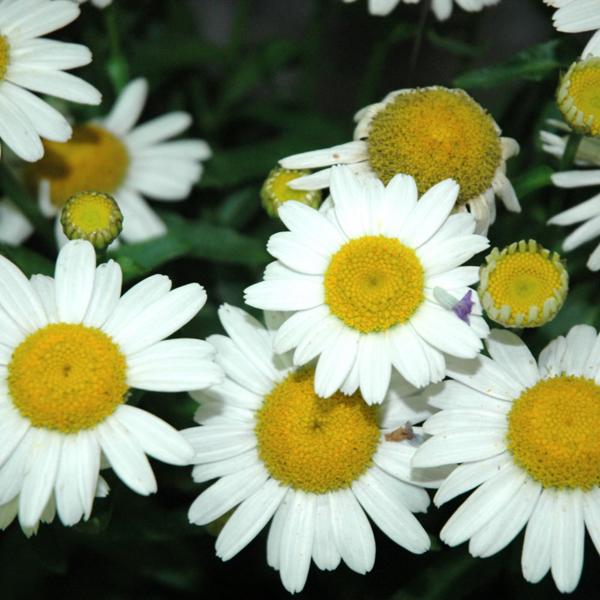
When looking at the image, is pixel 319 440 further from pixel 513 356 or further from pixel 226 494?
pixel 513 356

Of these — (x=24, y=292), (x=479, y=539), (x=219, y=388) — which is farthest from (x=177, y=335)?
(x=479, y=539)

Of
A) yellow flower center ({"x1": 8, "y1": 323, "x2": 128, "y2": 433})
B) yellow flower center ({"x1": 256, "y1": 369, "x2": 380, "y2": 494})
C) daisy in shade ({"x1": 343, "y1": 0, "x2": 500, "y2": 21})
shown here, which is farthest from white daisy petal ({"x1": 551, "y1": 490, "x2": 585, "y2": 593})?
daisy in shade ({"x1": 343, "y1": 0, "x2": 500, "y2": 21})

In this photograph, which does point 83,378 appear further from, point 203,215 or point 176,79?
point 176,79

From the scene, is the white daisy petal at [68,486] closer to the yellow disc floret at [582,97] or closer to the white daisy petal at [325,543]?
the white daisy petal at [325,543]

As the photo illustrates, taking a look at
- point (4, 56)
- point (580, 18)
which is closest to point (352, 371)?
point (580, 18)

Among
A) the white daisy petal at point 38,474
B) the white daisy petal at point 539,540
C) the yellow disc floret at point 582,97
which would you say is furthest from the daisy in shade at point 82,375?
the yellow disc floret at point 582,97

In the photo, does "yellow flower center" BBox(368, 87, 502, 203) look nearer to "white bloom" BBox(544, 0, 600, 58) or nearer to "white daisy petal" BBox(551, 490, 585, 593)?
"white bloom" BBox(544, 0, 600, 58)
